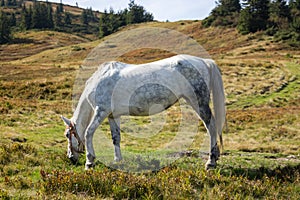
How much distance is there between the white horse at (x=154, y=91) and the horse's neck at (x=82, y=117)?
173 mm

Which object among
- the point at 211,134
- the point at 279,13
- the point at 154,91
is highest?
the point at 279,13

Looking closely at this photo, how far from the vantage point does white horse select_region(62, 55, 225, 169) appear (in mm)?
7859

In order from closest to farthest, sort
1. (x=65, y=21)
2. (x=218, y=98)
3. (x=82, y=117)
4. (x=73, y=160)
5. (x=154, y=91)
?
(x=154, y=91), (x=218, y=98), (x=82, y=117), (x=73, y=160), (x=65, y=21)

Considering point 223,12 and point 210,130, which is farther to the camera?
point 223,12

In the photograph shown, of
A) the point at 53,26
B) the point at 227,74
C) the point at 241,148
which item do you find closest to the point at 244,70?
the point at 227,74

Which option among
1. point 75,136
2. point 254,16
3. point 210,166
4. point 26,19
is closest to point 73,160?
point 75,136

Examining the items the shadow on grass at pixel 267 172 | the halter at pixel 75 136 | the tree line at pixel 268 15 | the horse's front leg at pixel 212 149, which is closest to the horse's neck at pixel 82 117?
the halter at pixel 75 136

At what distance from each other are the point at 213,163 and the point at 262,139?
8791 millimetres

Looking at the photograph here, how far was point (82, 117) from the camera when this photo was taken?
846 cm

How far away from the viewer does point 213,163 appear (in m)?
7.99

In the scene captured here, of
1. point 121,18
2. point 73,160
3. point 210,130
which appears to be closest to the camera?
point 210,130

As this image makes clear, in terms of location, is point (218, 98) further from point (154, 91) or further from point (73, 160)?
point (73, 160)

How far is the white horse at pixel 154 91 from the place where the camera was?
25.8 ft

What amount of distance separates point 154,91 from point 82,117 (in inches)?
80.8
